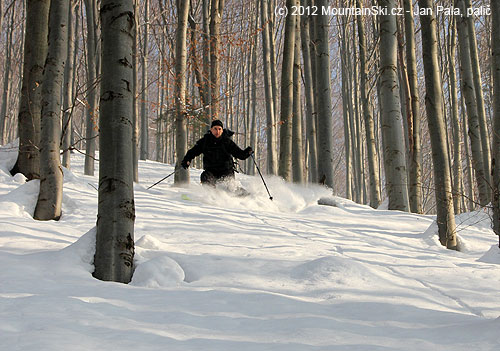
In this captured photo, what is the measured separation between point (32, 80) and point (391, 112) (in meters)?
5.59

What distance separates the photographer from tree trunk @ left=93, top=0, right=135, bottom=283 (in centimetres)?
281

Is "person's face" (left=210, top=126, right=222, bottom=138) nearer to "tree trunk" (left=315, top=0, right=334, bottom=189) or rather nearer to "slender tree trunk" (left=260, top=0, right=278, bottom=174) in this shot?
Result: "tree trunk" (left=315, top=0, right=334, bottom=189)

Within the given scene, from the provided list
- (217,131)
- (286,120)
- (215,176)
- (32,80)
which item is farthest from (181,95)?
(32,80)

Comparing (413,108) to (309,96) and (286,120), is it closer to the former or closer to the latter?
(286,120)

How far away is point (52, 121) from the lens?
14.5ft

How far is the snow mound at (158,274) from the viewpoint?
2.67m

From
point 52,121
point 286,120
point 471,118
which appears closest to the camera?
point 52,121

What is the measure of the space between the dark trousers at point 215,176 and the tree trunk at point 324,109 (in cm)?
176

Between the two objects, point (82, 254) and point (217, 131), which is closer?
point (82, 254)

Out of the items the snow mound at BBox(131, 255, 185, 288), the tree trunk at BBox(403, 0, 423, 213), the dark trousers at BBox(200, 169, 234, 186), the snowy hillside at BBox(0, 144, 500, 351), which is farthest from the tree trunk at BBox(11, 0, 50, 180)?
the tree trunk at BBox(403, 0, 423, 213)

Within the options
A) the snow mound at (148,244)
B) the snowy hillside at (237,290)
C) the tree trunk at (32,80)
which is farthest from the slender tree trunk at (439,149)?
the tree trunk at (32,80)

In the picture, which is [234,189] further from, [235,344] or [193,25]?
[193,25]

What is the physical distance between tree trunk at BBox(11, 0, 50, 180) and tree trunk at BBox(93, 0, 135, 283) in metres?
3.39

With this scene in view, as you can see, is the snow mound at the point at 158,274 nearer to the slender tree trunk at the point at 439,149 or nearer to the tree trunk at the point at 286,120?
the slender tree trunk at the point at 439,149
